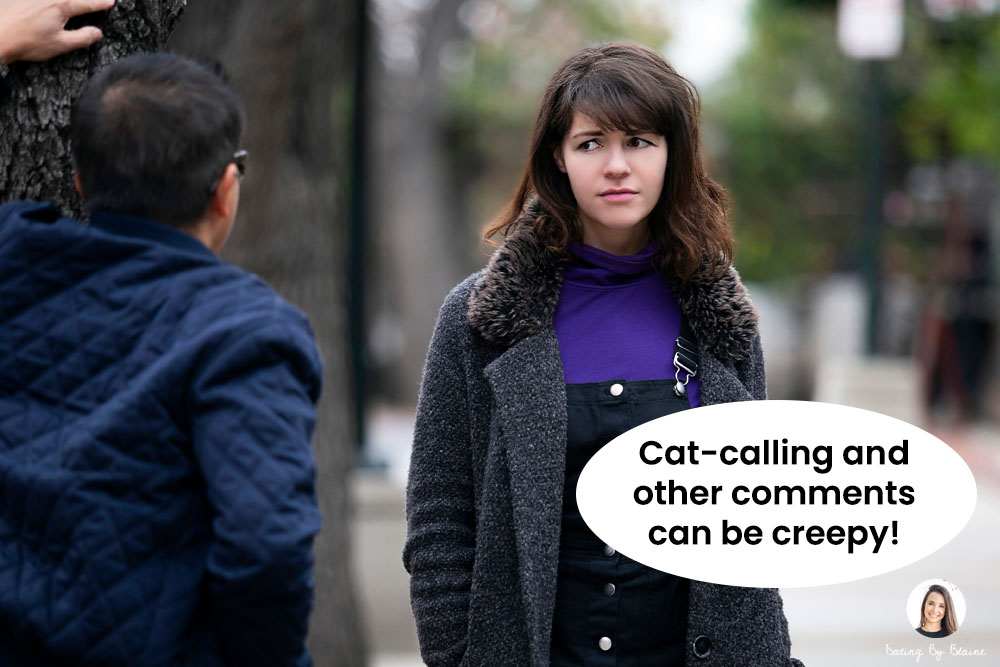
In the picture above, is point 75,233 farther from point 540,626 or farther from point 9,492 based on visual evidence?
point 540,626

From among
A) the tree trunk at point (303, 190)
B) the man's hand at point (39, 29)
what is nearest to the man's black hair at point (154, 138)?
the man's hand at point (39, 29)

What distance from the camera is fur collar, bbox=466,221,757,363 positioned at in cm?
238

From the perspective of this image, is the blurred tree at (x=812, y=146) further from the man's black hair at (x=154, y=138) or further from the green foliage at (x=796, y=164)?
the man's black hair at (x=154, y=138)

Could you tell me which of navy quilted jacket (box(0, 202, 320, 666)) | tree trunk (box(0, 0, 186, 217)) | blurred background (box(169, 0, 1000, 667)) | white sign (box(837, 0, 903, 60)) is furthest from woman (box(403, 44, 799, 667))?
white sign (box(837, 0, 903, 60))

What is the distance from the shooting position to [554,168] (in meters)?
2.53

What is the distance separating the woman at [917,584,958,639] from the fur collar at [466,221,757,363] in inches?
38.0

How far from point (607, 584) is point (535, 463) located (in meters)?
0.26

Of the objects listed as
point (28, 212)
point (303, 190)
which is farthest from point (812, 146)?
point (28, 212)

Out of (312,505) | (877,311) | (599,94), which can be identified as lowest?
(877,311)

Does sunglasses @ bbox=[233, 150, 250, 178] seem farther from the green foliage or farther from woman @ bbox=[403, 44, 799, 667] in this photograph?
the green foliage

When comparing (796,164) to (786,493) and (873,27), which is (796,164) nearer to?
(873,27)

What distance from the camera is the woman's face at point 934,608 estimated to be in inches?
117

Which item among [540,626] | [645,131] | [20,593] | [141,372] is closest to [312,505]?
[141,372]

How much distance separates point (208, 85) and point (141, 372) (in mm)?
458
